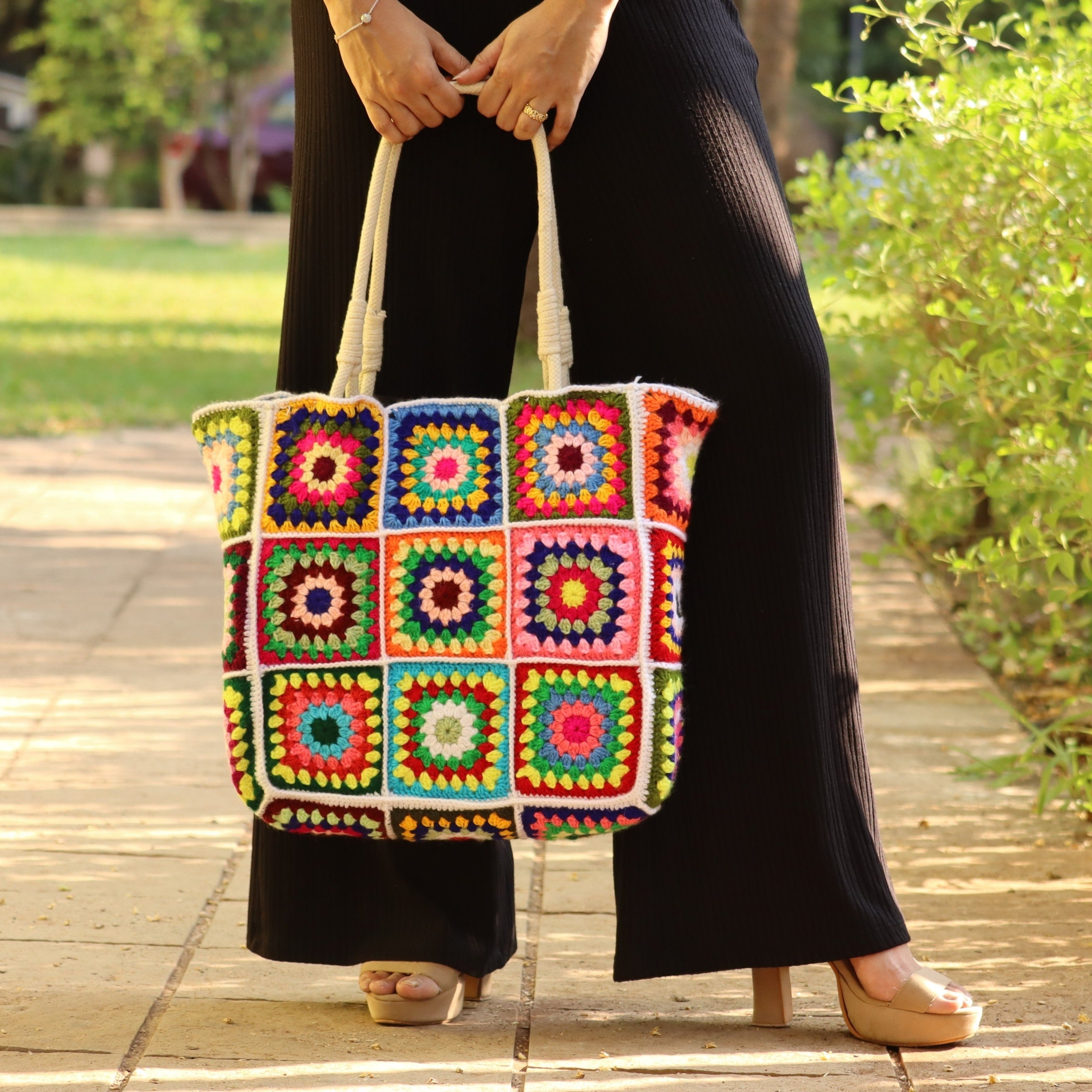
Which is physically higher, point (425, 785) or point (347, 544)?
point (347, 544)

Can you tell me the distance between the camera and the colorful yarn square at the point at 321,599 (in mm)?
1604

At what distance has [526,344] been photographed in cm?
847

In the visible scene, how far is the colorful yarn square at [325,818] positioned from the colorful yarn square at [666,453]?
445 millimetres

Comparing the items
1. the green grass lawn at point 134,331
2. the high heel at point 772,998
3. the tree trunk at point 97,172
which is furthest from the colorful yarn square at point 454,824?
the tree trunk at point 97,172

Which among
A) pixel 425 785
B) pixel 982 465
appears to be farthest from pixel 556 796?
pixel 982 465

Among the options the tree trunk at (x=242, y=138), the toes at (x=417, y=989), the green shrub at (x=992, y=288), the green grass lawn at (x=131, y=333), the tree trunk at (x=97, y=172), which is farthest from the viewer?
the tree trunk at (x=97, y=172)

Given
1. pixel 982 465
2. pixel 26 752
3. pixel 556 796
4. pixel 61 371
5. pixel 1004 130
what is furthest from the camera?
pixel 61 371

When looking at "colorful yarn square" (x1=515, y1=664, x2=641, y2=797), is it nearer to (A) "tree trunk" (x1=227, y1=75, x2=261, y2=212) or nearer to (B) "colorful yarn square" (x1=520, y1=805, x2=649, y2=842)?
(B) "colorful yarn square" (x1=520, y1=805, x2=649, y2=842)

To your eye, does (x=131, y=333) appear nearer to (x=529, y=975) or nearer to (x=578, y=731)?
(x=529, y=975)

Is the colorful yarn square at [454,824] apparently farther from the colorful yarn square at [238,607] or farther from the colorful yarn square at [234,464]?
the colorful yarn square at [234,464]

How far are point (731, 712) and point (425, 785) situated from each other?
1.18ft

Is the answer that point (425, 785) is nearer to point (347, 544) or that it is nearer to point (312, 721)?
point (312, 721)

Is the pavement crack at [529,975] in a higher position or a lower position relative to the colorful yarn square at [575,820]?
lower

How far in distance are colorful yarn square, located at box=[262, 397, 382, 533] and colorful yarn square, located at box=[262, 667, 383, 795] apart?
0.16m
